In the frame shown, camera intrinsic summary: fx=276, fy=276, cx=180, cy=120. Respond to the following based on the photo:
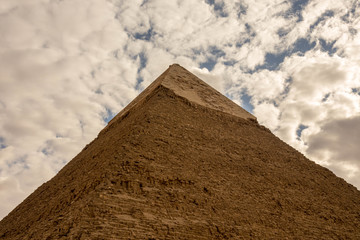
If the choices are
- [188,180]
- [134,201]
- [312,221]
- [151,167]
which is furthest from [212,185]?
[312,221]

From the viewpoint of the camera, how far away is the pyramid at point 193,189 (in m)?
5.04

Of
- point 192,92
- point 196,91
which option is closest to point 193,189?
point 192,92

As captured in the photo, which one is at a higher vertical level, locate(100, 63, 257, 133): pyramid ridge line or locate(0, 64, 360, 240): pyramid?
locate(100, 63, 257, 133): pyramid ridge line

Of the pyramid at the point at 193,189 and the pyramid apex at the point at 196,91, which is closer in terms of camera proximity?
the pyramid at the point at 193,189

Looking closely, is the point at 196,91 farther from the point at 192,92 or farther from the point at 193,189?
the point at 193,189

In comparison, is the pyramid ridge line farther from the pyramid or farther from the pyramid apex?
the pyramid

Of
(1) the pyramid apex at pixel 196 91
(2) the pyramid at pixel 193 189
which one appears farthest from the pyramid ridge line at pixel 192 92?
(2) the pyramid at pixel 193 189

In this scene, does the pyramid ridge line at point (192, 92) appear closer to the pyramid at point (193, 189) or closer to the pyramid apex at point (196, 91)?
the pyramid apex at point (196, 91)

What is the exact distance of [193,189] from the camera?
6227 mm

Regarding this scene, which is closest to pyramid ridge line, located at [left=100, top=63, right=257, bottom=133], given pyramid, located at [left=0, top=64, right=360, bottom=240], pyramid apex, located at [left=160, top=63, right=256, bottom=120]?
pyramid apex, located at [left=160, top=63, right=256, bottom=120]

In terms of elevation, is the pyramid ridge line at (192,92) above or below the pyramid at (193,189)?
above

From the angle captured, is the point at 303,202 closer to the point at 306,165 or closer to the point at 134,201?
the point at 306,165

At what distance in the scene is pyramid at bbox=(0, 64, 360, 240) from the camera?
5.04 meters

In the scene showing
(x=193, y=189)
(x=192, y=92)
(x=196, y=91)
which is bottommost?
(x=193, y=189)
